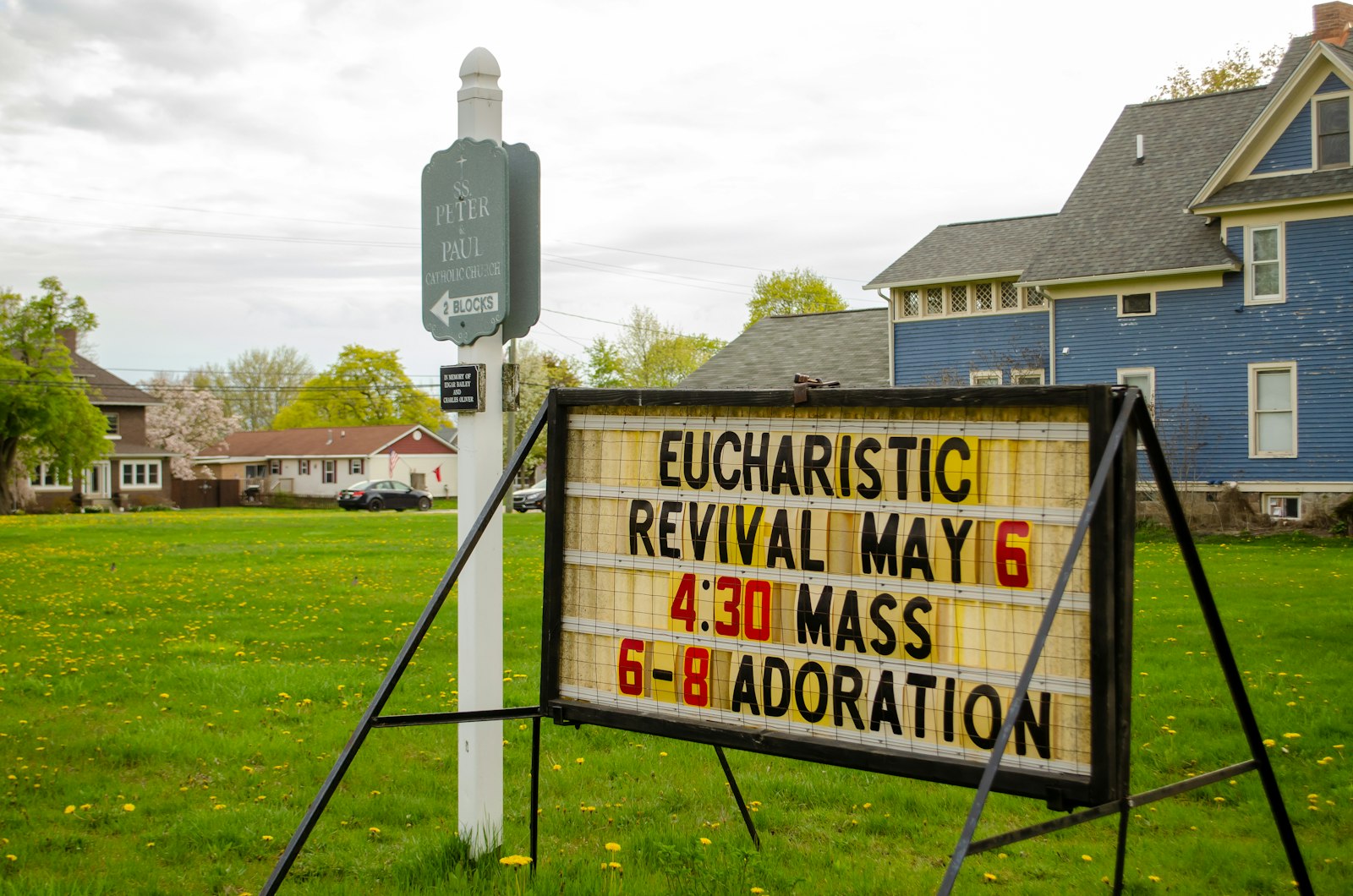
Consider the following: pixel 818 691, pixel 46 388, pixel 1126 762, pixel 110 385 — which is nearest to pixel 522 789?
pixel 818 691

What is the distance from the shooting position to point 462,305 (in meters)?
5.03

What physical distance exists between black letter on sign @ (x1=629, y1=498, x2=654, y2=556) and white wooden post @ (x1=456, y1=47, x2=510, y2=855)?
97cm

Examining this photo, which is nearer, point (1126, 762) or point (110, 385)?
point (1126, 762)

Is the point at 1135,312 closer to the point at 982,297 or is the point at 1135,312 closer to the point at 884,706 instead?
the point at 982,297

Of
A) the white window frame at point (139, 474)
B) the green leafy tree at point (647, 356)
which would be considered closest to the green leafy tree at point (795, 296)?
the green leafy tree at point (647, 356)

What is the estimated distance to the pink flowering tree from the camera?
80.2 metres

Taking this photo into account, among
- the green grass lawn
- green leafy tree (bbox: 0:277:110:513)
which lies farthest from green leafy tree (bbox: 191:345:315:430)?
the green grass lawn

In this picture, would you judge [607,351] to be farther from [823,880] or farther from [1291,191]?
[823,880]

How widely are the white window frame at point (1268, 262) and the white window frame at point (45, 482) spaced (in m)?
55.5

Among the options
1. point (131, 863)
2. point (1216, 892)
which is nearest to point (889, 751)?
point (1216, 892)

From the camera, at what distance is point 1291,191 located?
79.9 ft

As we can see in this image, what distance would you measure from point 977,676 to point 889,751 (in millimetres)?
346

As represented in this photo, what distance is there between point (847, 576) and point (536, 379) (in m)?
71.1

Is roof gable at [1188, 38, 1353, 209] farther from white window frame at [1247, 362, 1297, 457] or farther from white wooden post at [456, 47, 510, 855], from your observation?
white wooden post at [456, 47, 510, 855]
